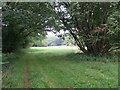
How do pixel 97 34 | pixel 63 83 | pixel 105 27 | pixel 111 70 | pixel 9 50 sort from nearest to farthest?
pixel 63 83
pixel 111 70
pixel 105 27
pixel 97 34
pixel 9 50

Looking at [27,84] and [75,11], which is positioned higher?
[75,11]

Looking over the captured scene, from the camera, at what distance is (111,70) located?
621cm

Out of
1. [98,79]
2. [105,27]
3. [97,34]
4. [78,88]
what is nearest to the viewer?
[78,88]

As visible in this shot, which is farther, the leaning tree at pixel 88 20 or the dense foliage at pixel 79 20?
the leaning tree at pixel 88 20

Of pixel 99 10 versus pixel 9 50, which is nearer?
pixel 99 10

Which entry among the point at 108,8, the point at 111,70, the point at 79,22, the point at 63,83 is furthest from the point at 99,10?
the point at 63,83

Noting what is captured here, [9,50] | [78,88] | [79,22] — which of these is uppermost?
[79,22]

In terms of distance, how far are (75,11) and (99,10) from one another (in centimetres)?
155

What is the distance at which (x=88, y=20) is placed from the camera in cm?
1000

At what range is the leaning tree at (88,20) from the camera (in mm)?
9352

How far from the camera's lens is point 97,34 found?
9422 mm

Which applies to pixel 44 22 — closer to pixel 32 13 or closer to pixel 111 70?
pixel 32 13

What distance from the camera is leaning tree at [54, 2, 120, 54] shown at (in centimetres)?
935

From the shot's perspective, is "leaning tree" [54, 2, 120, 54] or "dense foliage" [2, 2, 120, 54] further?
"leaning tree" [54, 2, 120, 54]
